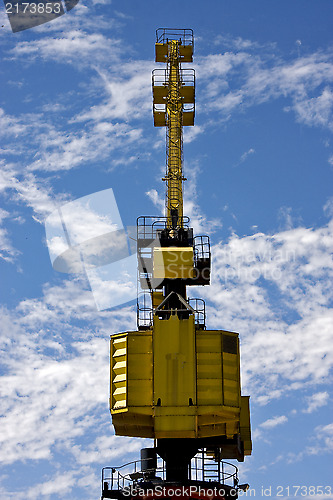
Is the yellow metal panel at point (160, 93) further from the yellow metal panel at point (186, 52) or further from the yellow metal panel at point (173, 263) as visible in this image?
the yellow metal panel at point (173, 263)

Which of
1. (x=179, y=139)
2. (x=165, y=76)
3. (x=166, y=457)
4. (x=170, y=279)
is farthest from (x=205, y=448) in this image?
(x=165, y=76)

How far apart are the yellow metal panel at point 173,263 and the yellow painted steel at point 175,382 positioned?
317 centimetres

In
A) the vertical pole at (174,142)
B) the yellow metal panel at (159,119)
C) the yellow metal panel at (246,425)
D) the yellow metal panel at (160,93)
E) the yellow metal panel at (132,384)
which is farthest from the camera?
the yellow metal panel at (159,119)

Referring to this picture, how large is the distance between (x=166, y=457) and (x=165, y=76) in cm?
2041

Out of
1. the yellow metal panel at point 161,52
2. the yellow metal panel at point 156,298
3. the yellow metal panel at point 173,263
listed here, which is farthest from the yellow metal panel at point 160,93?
the yellow metal panel at point 173,263

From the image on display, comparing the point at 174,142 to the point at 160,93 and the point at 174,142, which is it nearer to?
the point at 174,142

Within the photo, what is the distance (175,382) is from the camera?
89.9ft

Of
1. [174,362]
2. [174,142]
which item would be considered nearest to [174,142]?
[174,142]

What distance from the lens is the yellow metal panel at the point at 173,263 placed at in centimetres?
3112

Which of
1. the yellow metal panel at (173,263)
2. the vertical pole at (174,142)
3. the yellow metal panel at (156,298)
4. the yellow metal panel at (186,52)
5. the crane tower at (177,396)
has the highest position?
the yellow metal panel at (186,52)

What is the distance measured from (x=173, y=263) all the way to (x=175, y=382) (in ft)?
19.4

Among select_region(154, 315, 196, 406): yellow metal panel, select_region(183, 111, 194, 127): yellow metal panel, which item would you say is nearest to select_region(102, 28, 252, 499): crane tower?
select_region(154, 315, 196, 406): yellow metal panel

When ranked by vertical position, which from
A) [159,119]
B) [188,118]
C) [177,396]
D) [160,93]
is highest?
[160,93]

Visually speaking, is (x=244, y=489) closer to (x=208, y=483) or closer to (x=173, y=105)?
(x=208, y=483)
